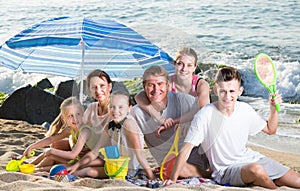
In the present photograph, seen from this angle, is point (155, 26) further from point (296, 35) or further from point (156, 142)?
point (296, 35)

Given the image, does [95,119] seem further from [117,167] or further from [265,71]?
[265,71]

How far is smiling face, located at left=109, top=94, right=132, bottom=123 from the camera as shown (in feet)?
11.2

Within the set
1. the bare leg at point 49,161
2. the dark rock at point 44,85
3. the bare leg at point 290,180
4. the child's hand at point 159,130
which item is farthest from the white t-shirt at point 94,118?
the dark rock at point 44,85

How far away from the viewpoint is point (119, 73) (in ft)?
11.8

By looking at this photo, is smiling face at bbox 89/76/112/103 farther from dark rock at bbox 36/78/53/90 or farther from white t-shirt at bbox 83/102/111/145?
dark rock at bbox 36/78/53/90

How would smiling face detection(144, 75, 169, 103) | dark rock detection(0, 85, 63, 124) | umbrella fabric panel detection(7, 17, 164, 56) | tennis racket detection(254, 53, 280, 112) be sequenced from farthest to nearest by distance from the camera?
1. dark rock detection(0, 85, 63, 124)
2. umbrella fabric panel detection(7, 17, 164, 56)
3. tennis racket detection(254, 53, 280, 112)
4. smiling face detection(144, 75, 169, 103)

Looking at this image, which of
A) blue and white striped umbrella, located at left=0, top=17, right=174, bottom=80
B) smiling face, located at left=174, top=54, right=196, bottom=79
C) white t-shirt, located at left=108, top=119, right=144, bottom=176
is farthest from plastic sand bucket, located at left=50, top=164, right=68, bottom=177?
smiling face, located at left=174, top=54, right=196, bottom=79

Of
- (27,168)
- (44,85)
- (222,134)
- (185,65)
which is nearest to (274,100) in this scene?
(222,134)

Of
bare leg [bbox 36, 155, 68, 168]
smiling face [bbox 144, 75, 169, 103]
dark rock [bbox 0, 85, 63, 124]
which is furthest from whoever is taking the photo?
dark rock [bbox 0, 85, 63, 124]

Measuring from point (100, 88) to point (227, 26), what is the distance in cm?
1120

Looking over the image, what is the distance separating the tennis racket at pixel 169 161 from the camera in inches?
134

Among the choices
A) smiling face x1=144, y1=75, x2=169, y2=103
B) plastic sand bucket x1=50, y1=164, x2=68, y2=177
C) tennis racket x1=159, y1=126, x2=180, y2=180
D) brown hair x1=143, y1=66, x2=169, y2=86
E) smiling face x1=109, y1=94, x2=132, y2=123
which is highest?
brown hair x1=143, y1=66, x2=169, y2=86

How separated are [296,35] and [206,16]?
302 centimetres

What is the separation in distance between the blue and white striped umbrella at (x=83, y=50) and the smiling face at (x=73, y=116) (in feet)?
0.74
